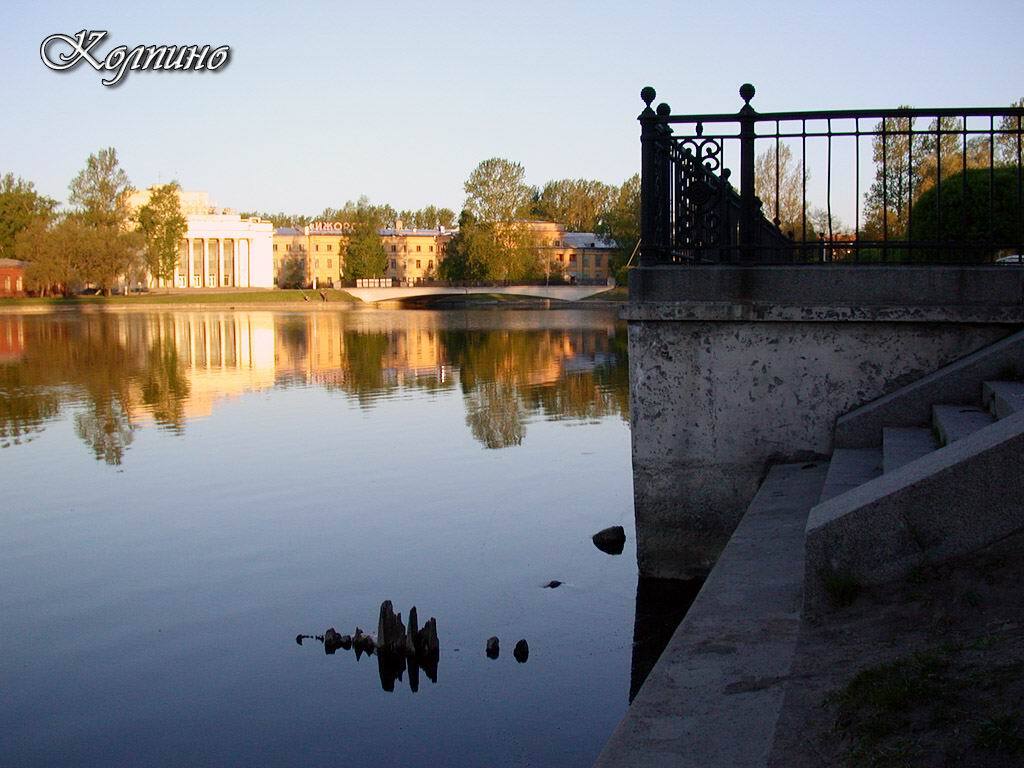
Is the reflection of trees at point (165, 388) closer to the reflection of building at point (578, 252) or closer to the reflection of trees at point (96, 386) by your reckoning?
the reflection of trees at point (96, 386)

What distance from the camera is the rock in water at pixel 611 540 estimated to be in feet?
31.3

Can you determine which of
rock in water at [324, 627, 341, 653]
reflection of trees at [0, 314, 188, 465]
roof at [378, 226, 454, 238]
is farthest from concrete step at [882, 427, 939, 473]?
roof at [378, 226, 454, 238]

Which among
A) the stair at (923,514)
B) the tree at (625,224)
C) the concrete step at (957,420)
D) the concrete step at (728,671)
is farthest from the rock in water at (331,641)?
the tree at (625,224)

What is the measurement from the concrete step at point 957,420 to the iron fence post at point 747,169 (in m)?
1.72

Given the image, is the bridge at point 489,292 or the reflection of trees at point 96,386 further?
the bridge at point 489,292

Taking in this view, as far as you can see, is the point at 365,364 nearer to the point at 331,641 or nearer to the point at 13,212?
the point at 331,641

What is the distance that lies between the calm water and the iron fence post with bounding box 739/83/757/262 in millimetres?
2527

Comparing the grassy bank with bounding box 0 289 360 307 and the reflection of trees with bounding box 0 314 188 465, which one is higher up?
the grassy bank with bounding box 0 289 360 307

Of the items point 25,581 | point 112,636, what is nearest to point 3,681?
point 112,636

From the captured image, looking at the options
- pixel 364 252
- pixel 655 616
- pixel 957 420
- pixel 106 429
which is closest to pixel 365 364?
pixel 106 429

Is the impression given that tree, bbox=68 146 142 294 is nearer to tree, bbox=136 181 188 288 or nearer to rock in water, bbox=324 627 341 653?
tree, bbox=136 181 188 288

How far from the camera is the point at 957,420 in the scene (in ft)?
19.9

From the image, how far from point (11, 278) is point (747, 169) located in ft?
382

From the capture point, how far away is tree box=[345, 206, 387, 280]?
125m
